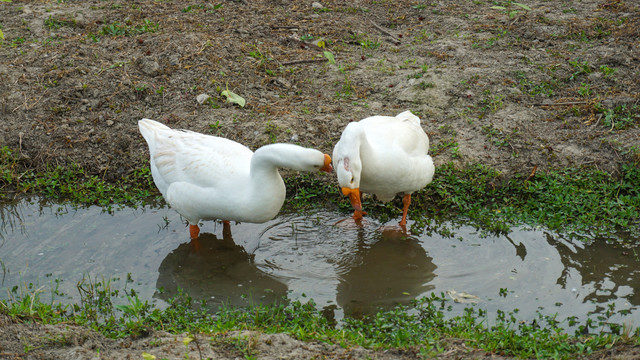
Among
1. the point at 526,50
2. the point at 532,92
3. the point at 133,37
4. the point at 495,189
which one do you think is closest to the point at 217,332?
the point at 495,189

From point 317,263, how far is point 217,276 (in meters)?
0.92

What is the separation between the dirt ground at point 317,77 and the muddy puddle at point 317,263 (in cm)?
116

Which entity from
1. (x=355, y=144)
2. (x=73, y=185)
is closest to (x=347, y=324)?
(x=355, y=144)

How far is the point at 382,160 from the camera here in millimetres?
5297

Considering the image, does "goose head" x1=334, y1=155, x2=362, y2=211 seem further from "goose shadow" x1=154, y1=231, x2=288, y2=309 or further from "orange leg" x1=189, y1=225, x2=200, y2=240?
"orange leg" x1=189, y1=225, x2=200, y2=240

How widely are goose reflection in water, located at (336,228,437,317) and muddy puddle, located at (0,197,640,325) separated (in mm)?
10

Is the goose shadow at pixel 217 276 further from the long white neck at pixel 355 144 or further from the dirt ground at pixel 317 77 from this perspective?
the dirt ground at pixel 317 77

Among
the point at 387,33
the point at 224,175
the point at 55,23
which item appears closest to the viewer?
the point at 224,175

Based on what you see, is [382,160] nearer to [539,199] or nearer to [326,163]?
[326,163]

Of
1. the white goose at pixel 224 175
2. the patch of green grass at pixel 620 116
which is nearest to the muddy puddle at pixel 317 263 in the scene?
the white goose at pixel 224 175

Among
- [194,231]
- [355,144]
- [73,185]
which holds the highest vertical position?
[355,144]

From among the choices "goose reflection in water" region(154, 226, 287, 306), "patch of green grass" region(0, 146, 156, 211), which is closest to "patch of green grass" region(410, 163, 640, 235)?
"goose reflection in water" region(154, 226, 287, 306)

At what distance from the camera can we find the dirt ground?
271 inches

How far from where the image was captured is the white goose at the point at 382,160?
4.92m
